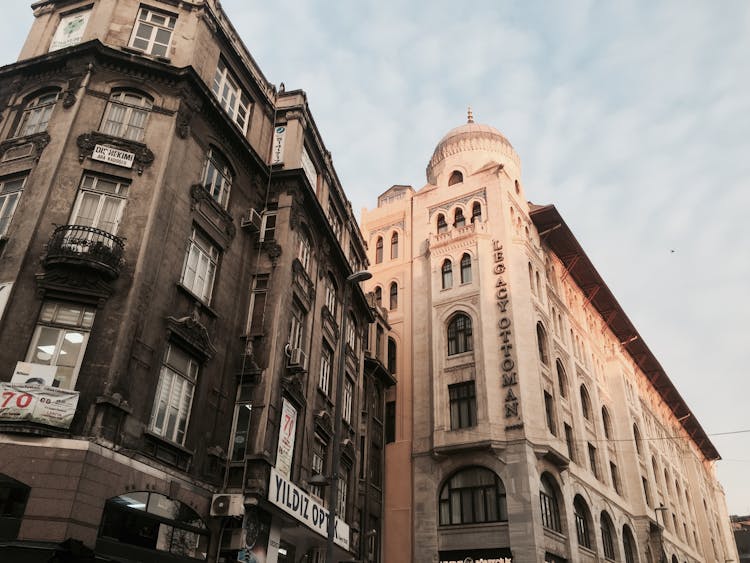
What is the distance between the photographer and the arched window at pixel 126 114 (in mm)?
19812

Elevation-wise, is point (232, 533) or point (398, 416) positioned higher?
point (398, 416)

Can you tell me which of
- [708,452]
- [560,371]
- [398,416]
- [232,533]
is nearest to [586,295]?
[560,371]

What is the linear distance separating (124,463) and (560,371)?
3178 centimetres

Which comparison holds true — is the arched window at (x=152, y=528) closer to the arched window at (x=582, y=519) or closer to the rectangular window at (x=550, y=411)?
the rectangular window at (x=550, y=411)

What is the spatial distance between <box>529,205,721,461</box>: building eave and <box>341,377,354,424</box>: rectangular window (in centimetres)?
2029

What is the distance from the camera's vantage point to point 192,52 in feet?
71.1

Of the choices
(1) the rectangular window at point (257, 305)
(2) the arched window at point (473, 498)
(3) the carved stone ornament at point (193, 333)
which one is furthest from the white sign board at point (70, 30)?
(2) the arched window at point (473, 498)

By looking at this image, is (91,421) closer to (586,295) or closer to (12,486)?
(12,486)

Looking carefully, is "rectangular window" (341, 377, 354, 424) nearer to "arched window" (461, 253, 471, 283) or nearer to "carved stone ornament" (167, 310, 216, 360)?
"carved stone ornament" (167, 310, 216, 360)

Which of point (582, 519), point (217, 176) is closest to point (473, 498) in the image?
point (582, 519)

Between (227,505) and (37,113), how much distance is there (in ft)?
44.4

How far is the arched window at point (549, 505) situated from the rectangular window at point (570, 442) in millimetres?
4067

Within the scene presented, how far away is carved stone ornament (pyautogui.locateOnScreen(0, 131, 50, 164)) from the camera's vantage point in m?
18.8

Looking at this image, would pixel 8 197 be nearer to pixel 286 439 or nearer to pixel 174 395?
pixel 174 395
